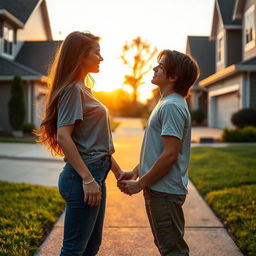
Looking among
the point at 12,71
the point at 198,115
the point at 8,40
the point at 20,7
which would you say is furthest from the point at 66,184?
the point at 198,115

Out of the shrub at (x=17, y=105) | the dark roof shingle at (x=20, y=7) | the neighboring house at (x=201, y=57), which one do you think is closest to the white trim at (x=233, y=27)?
the neighboring house at (x=201, y=57)

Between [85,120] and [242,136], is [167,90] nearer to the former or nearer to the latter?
[85,120]

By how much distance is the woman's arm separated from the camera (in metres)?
2.03

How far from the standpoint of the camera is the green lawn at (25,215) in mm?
3354

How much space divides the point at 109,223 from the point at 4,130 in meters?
14.7

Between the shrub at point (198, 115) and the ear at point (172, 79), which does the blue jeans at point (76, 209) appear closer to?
the ear at point (172, 79)

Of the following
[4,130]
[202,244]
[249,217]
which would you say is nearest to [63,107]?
[202,244]

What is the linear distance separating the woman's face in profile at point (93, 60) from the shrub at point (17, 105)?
1470cm

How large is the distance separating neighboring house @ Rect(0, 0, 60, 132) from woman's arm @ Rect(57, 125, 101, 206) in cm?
1312

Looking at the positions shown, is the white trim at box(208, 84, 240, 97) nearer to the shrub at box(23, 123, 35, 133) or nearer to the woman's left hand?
the shrub at box(23, 123, 35, 133)

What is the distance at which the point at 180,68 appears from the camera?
2184 millimetres

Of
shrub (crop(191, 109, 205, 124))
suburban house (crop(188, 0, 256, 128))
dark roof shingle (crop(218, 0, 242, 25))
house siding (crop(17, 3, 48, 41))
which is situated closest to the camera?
suburban house (crop(188, 0, 256, 128))

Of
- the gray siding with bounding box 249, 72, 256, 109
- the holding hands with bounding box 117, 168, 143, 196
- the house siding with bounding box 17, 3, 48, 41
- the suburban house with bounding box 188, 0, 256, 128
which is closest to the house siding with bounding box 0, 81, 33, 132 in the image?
the house siding with bounding box 17, 3, 48, 41

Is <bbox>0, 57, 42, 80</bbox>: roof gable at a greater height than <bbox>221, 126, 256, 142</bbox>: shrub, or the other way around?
<bbox>0, 57, 42, 80</bbox>: roof gable
